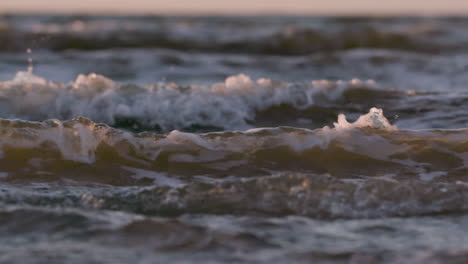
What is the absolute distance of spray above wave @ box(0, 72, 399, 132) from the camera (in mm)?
5078

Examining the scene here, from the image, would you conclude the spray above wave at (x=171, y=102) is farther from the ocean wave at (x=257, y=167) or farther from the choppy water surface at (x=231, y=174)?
the ocean wave at (x=257, y=167)

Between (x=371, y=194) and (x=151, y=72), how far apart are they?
5.53 m

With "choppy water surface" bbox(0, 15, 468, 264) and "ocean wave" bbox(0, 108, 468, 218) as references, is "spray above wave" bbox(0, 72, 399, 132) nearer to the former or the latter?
"choppy water surface" bbox(0, 15, 468, 264)

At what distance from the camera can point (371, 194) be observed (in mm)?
3150

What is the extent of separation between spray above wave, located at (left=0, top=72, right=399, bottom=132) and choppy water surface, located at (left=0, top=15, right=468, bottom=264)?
0.01 metres

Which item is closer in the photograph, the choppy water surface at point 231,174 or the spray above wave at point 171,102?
the choppy water surface at point 231,174

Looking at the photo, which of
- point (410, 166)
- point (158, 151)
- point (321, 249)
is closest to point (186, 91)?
point (158, 151)

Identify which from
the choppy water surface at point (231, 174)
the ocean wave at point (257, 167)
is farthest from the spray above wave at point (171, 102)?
the ocean wave at point (257, 167)

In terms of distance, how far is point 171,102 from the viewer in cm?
525

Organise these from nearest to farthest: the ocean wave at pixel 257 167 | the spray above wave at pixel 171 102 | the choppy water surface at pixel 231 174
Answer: the choppy water surface at pixel 231 174 < the ocean wave at pixel 257 167 < the spray above wave at pixel 171 102

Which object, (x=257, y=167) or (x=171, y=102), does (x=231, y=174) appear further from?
(x=171, y=102)

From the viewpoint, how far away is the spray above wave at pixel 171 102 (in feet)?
16.7

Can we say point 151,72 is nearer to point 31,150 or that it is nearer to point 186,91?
point 186,91

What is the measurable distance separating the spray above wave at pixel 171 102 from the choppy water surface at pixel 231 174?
0.01m
